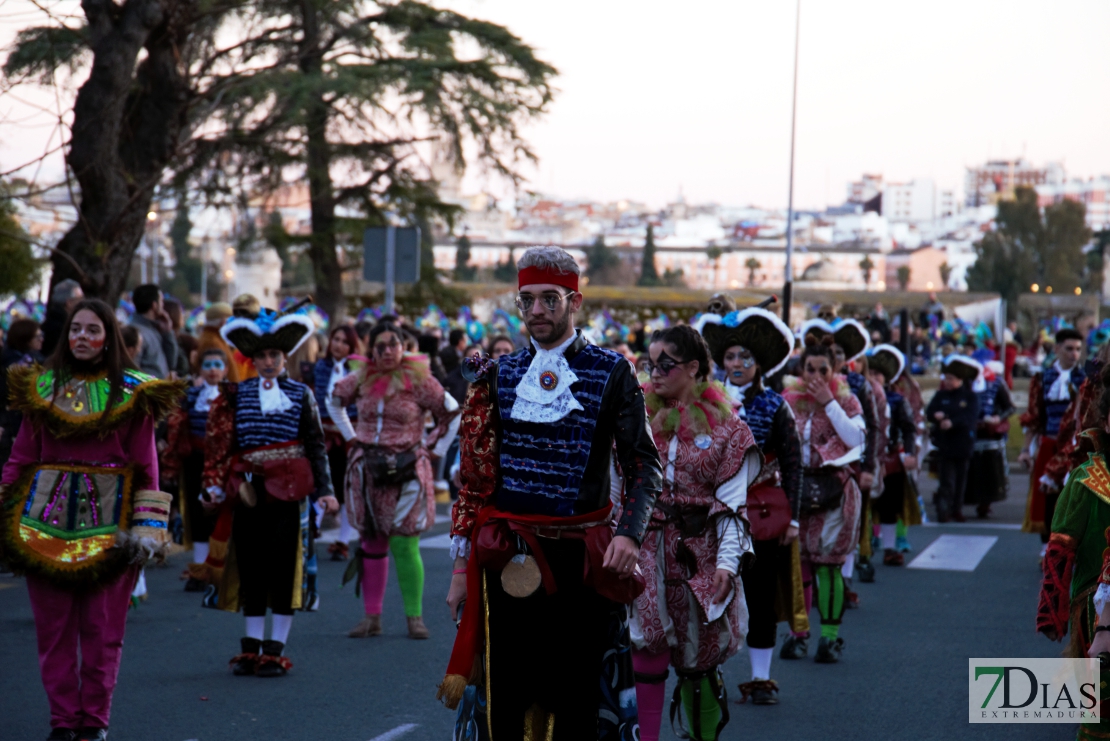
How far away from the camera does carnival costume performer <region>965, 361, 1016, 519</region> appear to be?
49.0 feet

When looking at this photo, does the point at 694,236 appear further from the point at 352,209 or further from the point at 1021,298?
the point at 352,209

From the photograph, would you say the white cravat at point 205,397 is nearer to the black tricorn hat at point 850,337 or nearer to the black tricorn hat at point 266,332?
the black tricorn hat at point 266,332

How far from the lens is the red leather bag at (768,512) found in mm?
6566

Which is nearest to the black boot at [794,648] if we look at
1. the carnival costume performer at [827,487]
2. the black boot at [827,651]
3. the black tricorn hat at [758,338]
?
the carnival costume performer at [827,487]

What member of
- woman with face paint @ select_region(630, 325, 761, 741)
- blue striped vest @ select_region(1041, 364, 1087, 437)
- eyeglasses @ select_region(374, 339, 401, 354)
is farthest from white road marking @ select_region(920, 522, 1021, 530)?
woman with face paint @ select_region(630, 325, 761, 741)

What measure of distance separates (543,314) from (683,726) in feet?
7.39

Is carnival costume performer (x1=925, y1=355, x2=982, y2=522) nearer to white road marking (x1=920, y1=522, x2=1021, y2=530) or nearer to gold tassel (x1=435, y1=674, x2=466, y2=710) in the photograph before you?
white road marking (x1=920, y1=522, x2=1021, y2=530)

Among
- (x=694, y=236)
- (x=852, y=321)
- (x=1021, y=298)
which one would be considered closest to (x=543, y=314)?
(x=852, y=321)

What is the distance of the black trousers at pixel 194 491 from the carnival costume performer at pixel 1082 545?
686 centimetres

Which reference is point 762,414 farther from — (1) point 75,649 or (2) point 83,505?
(1) point 75,649

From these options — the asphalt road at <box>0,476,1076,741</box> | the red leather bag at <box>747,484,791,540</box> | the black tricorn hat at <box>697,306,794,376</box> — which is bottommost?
the asphalt road at <box>0,476,1076,741</box>

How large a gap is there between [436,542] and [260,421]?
5.38 m

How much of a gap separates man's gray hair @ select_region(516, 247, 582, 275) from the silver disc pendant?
0.92 meters

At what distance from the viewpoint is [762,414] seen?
6469 millimetres
